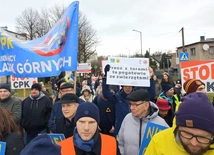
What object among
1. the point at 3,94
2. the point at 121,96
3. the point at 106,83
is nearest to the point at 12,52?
the point at 3,94

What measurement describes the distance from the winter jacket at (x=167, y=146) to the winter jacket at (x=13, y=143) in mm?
1374

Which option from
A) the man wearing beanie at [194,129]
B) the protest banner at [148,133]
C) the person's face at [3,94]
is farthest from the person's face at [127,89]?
the man wearing beanie at [194,129]

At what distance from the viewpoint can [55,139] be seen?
3418 mm

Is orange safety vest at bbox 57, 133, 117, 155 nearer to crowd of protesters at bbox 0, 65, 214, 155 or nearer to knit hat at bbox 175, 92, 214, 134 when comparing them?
crowd of protesters at bbox 0, 65, 214, 155

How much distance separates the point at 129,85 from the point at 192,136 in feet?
10.3

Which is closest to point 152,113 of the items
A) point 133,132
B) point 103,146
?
point 133,132

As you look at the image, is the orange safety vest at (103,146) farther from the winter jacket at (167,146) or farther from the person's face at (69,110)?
the person's face at (69,110)

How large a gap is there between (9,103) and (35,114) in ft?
1.87

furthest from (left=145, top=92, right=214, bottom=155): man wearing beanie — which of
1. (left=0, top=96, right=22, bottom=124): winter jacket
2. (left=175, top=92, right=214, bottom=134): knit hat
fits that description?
(left=0, top=96, right=22, bottom=124): winter jacket

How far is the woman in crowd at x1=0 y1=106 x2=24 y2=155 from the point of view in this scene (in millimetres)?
2648

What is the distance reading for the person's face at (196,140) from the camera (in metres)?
1.74

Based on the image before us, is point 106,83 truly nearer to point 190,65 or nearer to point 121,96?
point 121,96

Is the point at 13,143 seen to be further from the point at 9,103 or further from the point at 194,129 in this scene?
the point at 9,103

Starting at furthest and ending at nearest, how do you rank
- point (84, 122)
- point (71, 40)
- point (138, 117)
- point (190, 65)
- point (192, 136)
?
point (190, 65) → point (71, 40) → point (138, 117) → point (84, 122) → point (192, 136)
